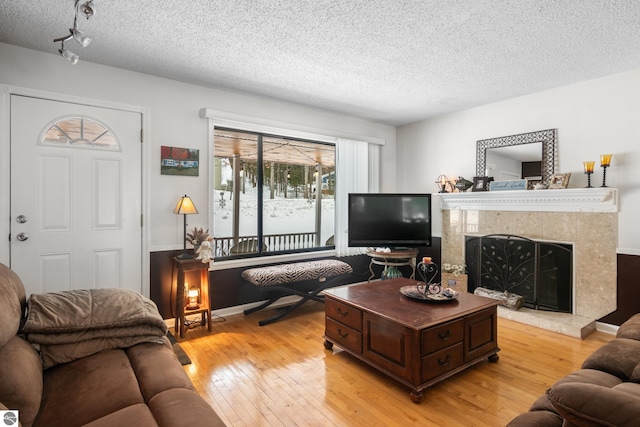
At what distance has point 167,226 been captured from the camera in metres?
3.38

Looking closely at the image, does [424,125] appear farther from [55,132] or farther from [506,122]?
[55,132]

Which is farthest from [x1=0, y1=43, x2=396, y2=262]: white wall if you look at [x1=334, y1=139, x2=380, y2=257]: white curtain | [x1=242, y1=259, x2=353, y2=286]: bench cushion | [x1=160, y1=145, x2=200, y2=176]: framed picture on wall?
[x1=334, y1=139, x2=380, y2=257]: white curtain

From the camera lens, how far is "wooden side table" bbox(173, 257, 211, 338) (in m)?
3.17

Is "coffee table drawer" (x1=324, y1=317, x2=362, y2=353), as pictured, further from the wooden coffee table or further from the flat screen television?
the flat screen television

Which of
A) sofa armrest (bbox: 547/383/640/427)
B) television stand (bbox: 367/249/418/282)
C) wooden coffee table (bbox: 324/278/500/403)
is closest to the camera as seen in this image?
sofa armrest (bbox: 547/383/640/427)

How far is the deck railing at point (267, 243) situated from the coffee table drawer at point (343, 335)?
1692 mm

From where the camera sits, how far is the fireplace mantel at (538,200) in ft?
10.6

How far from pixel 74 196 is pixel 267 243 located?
7.06 feet

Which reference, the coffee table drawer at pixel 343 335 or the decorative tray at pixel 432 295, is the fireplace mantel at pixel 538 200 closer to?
the decorative tray at pixel 432 295

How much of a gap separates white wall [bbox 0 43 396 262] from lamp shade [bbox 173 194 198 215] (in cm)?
17

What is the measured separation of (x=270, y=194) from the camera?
4395mm

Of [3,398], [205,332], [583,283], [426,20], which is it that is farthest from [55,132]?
[583,283]

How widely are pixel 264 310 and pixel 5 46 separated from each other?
11.2 ft

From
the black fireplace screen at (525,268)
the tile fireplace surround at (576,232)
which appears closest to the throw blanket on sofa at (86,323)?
the tile fireplace surround at (576,232)
